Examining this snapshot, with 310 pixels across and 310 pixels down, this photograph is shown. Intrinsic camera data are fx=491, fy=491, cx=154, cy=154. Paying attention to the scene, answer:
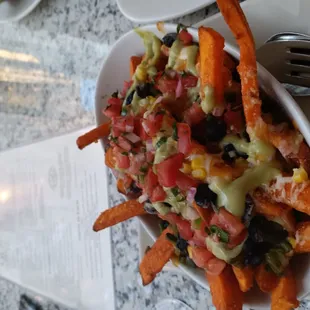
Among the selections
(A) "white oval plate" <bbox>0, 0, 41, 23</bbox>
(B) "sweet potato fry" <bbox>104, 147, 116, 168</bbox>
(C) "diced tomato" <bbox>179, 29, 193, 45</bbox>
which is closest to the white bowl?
(C) "diced tomato" <bbox>179, 29, 193, 45</bbox>

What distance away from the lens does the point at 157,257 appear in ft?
2.63

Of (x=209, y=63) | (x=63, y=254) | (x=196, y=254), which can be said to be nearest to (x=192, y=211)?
(x=196, y=254)

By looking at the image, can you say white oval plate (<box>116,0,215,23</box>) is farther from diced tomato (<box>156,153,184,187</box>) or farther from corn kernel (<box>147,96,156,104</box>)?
diced tomato (<box>156,153,184,187</box>)

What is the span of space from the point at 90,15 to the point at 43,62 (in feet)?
0.85

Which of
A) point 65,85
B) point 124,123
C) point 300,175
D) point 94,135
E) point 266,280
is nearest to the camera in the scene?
point 300,175

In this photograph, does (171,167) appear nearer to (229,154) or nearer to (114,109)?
(229,154)

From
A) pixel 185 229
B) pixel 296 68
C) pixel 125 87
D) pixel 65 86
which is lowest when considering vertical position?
pixel 65 86

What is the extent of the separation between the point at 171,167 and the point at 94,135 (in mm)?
259

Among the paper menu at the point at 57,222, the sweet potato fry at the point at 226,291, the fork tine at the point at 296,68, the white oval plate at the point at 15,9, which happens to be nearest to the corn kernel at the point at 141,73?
the fork tine at the point at 296,68

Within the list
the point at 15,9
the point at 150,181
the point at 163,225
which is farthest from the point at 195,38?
the point at 15,9

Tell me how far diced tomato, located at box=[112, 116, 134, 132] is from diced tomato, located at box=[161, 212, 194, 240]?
0.15 metres

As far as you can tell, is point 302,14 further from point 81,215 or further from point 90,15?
point 81,215

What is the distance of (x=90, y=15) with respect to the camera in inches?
47.5

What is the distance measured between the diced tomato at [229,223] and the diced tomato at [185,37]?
251 mm
